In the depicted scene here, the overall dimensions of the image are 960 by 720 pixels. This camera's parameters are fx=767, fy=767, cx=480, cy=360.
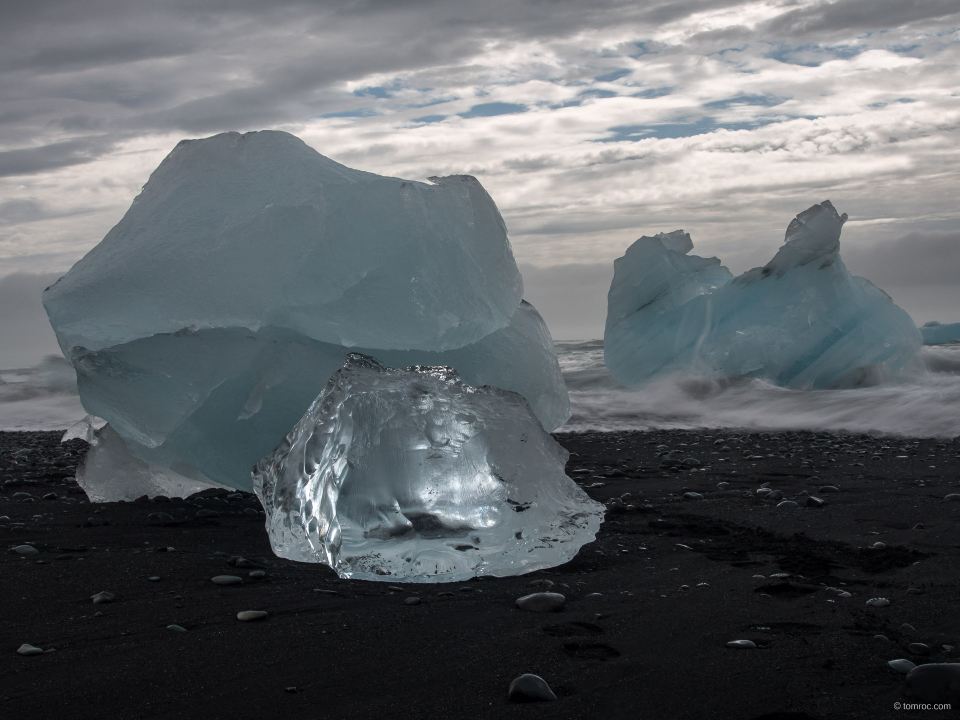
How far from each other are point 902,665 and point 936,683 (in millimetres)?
156

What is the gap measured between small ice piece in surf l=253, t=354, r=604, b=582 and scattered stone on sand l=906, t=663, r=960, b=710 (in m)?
1.46

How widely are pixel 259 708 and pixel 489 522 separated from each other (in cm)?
162

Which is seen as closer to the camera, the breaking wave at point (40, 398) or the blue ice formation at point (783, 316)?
the blue ice formation at point (783, 316)

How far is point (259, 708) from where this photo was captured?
6.19ft

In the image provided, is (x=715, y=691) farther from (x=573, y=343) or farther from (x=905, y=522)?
(x=573, y=343)

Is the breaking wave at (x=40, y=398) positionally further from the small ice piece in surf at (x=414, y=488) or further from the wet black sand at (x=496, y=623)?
the small ice piece in surf at (x=414, y=488)

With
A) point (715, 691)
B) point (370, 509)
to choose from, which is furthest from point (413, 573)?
point (715, 691)

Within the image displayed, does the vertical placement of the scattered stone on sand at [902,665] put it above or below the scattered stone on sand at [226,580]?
below

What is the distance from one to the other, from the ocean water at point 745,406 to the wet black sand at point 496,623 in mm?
5208

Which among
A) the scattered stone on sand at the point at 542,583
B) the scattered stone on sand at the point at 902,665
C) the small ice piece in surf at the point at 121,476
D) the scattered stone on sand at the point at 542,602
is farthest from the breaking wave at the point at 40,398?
the scattered stone on sand at the point at 902,665

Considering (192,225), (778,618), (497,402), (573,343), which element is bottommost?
(573,343)

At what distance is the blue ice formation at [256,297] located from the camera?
405 centimetres

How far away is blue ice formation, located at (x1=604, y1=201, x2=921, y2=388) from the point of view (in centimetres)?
1159

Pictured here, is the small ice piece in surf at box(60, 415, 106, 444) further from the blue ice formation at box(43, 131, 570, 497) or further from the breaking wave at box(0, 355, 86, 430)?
the breaking wave at box(0, 355, 86, 430)
